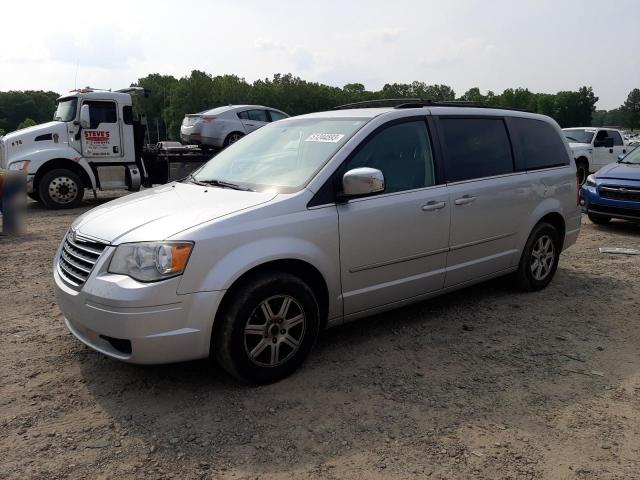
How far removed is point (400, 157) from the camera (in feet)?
13.7

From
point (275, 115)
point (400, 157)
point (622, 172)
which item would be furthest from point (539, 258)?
point (275, 115)

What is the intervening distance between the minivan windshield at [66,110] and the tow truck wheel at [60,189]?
1.11 meters

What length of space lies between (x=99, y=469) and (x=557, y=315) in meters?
3.88

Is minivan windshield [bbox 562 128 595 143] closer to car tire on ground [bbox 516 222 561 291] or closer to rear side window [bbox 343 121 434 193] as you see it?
car tire on ground [bbox 516 222 561 291]

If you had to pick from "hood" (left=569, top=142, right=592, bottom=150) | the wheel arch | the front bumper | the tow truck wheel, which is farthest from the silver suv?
the front bumper

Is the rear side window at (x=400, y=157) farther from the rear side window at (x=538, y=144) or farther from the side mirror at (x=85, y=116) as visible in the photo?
the side mirror at (x=85, y=116)

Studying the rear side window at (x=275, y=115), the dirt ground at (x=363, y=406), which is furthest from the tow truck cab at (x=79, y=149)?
the dirt ground at (x=363, y=406)

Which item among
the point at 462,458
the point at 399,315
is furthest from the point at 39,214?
the point at 462,458

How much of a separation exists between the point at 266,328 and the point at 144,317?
2.45ft

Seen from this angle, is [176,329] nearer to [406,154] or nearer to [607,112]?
[406,154]

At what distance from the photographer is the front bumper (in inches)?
119

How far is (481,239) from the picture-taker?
4641 millimetres

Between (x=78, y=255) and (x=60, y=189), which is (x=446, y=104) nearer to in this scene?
(x=78, y=255)

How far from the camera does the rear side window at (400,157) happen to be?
156 inches
